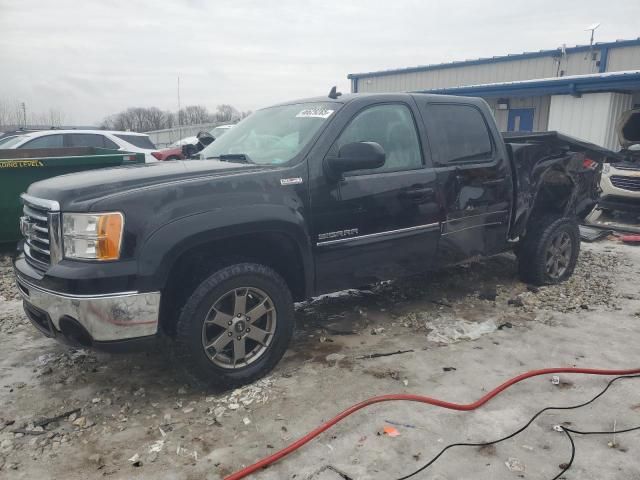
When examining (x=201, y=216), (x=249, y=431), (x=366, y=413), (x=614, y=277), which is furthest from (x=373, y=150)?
(x=614, y=277)

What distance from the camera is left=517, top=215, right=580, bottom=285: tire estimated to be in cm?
550

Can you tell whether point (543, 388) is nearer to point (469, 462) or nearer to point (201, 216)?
point (469, 462)

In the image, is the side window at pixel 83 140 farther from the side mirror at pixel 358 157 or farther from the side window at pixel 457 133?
the side mirror at pixel 358 157

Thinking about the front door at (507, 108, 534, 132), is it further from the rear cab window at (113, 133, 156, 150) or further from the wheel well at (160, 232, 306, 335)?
the wheel well at (160, 232, 306, 335)

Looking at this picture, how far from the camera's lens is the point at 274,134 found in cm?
420

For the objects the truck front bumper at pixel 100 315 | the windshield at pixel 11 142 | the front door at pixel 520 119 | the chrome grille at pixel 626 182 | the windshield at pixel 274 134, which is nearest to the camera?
the truck front bumper at pixel 100 315

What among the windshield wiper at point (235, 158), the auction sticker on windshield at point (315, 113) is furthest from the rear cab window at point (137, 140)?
the auction sticker on windshield at point (315, 113)

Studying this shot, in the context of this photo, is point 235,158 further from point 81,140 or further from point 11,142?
point 11,142

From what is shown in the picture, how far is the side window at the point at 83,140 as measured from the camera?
33.8ft

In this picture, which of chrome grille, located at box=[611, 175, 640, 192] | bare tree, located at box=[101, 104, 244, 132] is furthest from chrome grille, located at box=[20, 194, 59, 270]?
bare tree, located at box=[101, 104, 244, 132]

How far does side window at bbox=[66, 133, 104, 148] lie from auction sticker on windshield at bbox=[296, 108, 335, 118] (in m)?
7.58

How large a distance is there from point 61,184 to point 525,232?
4.33 metres

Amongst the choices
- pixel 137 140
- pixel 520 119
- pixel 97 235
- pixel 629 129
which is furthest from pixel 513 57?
pixel 97 235

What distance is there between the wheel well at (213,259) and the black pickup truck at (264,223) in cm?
1
